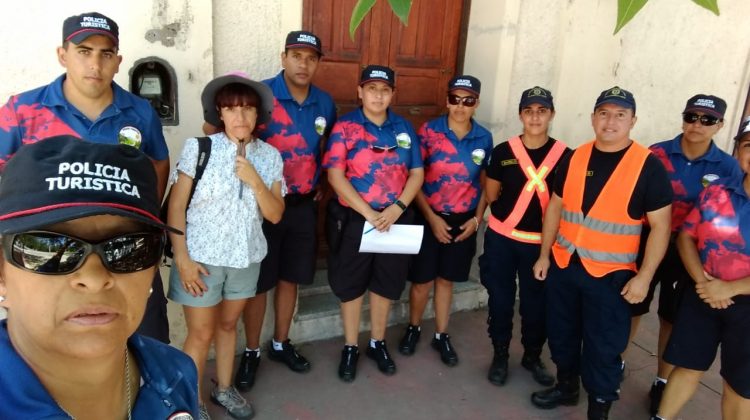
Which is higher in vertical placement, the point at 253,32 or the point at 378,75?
the point at 253,32

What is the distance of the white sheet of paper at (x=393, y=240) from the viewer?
321 cm

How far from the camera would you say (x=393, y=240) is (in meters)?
3.24

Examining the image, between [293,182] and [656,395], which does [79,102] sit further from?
[656,395]

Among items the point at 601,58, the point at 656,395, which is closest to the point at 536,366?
the point at 656,395

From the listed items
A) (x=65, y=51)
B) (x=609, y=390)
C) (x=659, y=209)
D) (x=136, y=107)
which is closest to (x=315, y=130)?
(x=136, y=107)

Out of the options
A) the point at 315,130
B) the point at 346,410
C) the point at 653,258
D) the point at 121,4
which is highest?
the point at 121,4

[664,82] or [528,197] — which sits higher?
[664,82]

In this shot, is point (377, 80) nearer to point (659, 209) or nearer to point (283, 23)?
point (283, 23)

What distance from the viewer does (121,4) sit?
2.71 metres

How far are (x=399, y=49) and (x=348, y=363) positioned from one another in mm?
2377

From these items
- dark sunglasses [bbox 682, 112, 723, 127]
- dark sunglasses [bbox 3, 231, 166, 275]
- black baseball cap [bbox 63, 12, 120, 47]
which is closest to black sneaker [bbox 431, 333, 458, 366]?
dark sunglasses [bbox 682, 112, 723, 127]

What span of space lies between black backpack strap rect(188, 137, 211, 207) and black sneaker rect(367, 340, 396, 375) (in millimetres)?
1769

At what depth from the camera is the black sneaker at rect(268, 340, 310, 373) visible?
11.3ft

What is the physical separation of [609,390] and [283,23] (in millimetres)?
2901
